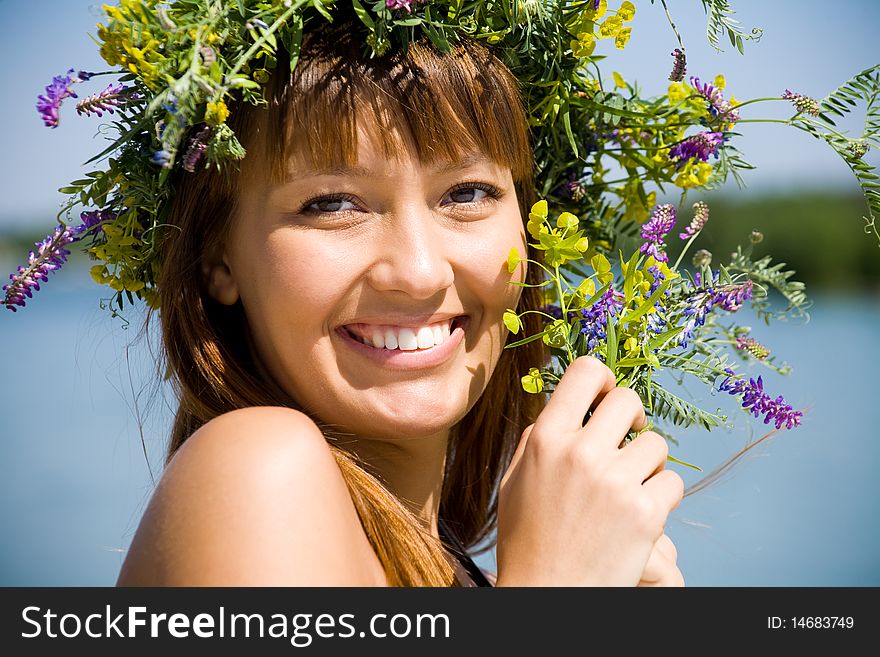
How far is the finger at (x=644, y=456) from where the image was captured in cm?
179

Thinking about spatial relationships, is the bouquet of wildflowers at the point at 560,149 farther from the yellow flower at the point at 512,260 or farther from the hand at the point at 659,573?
the hand at the point at 659,573

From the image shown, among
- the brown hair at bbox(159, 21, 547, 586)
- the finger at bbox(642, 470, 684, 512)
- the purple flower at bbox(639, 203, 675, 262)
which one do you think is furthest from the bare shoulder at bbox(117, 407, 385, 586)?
the purple flower at bbox(639, 203, 675, 262)

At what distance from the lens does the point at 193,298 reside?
2148 millimetres

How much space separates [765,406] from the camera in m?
2.13

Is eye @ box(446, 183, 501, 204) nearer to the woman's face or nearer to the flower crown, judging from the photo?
the woman's face

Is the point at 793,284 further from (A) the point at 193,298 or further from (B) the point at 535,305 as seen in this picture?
(A) the point at 193,298

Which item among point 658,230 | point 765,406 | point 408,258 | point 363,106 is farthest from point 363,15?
point 765,406

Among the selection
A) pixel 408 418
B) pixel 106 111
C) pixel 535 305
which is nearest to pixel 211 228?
pixel 106 111

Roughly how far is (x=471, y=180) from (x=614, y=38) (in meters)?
0.56

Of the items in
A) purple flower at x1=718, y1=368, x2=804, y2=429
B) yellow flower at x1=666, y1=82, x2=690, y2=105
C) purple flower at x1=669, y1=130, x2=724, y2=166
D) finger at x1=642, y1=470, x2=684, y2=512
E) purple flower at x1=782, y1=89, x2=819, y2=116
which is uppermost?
yellow flower at x1=666, y1=82, x2=690, y2=105

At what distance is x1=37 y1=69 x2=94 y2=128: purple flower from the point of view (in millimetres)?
1792

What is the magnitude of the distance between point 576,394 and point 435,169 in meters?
0.56

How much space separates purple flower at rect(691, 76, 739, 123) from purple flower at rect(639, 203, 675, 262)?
0.33 metres

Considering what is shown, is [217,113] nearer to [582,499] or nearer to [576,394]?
[576,394]
